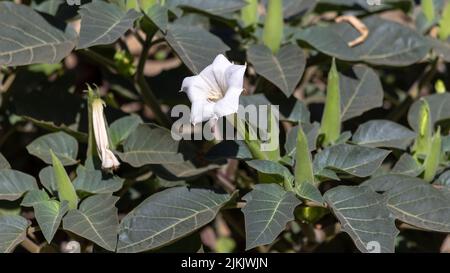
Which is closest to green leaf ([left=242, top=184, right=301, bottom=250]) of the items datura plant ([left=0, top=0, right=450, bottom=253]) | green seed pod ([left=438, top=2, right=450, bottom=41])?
datura plant ([left=0, top=0, right=450, bottom=253])

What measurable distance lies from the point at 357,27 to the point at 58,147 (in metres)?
0.74

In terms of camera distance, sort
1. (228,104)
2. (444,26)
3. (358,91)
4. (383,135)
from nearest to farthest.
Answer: (228,104), (383,135), (358,91), (444,26)

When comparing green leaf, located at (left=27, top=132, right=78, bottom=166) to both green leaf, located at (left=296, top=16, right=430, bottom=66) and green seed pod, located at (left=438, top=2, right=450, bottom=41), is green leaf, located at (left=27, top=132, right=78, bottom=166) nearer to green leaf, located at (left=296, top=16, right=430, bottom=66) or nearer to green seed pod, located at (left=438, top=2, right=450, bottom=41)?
green leaf, located at (left=296, top=16, right=430, bottom=66)

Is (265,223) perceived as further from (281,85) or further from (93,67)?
(93,67)

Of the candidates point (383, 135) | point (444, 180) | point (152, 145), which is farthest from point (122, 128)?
point (444, 180)

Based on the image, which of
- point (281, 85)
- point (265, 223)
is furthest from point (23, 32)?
point (265, 223)

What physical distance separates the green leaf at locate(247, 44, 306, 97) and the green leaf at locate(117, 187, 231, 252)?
267mm

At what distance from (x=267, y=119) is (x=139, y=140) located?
0.27 meters

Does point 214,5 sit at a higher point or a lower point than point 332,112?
higher

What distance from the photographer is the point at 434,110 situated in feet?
5.67

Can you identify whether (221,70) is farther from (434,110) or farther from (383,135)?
(434,110)

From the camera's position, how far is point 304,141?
53.6 inches

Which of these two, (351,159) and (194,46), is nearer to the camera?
(351,159)

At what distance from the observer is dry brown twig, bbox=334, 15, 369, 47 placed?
5.84ft
